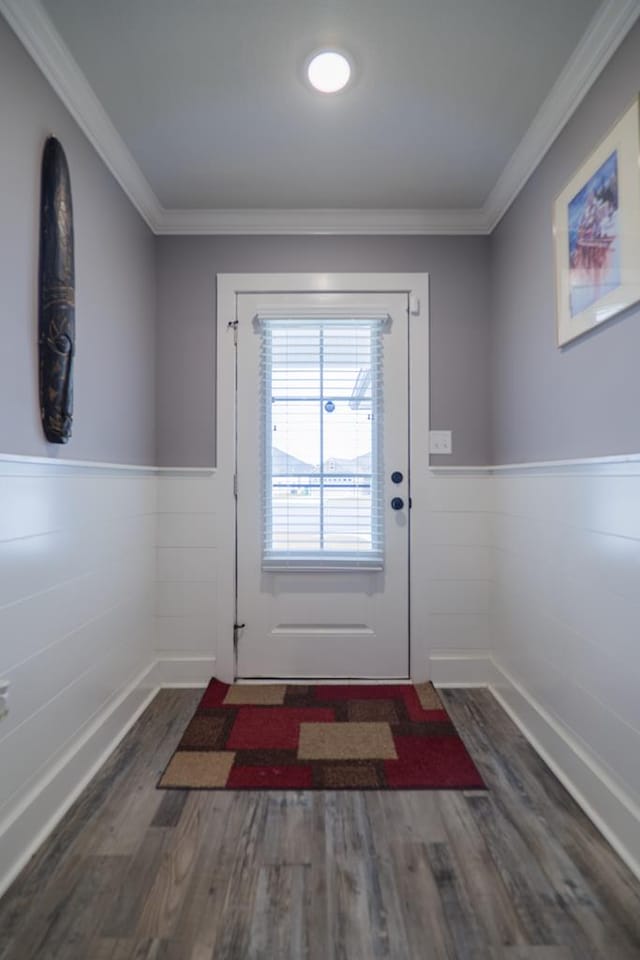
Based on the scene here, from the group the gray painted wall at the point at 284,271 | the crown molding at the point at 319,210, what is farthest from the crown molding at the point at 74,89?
the gray painted wall at the point at 284,271

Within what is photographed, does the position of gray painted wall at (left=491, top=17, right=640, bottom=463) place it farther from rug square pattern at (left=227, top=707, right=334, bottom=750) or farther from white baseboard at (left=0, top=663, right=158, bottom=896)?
white baseboard at (left=0, top=663, right=158, bottom=896)

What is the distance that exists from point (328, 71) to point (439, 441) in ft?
4.98

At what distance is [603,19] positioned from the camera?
131 centimetres

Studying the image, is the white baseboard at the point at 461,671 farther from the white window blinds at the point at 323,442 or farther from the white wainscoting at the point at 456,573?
the white window blinds at the point at 323,442

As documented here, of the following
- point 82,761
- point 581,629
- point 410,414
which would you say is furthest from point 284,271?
point 82,761

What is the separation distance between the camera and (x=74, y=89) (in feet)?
4.99

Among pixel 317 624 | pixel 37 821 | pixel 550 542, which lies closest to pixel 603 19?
pixel 550 542

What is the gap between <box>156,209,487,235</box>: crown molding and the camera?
2.28m

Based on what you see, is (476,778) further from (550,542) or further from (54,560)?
(54,560)

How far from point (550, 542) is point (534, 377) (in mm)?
671

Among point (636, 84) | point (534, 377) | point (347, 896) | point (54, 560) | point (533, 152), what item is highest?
point (533, 152)

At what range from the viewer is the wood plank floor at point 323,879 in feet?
3.42

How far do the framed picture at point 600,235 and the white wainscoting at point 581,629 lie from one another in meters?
0.49

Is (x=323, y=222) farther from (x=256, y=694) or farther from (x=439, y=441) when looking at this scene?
(x=256, y=694)
